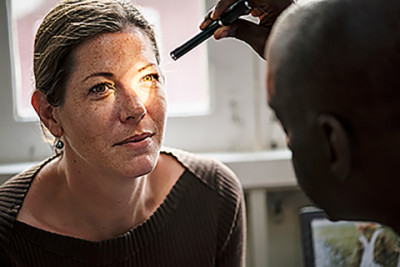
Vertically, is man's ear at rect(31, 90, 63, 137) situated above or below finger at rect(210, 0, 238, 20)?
below

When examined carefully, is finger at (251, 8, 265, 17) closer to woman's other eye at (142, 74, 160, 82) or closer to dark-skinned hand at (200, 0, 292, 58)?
dark-skinned hand at (200, 0, 292, 58)

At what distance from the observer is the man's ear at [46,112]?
3.43 feet

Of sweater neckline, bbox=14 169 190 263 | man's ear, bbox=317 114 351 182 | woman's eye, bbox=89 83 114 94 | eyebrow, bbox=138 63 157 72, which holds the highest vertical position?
eyebrow, bbox=138 63 157 72

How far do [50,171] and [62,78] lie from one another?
28 cm

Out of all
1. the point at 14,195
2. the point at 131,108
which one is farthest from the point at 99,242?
the point at 131,108

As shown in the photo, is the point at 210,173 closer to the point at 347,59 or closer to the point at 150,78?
the point at 150,78

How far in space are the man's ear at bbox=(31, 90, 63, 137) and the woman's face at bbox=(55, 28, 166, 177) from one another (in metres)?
0.06

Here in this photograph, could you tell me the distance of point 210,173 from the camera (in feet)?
4.11

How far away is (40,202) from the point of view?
1116 mm

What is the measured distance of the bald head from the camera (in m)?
0.49

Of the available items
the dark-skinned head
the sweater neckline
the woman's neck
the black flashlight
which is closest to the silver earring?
the woman's neck

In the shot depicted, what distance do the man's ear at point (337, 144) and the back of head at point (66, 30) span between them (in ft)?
1.85

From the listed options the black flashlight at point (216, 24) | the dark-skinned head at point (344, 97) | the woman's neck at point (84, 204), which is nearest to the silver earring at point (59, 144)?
the woman's neck at point (84, 204)

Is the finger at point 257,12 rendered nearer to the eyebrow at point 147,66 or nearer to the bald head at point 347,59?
the eyebrow at point 147,66
